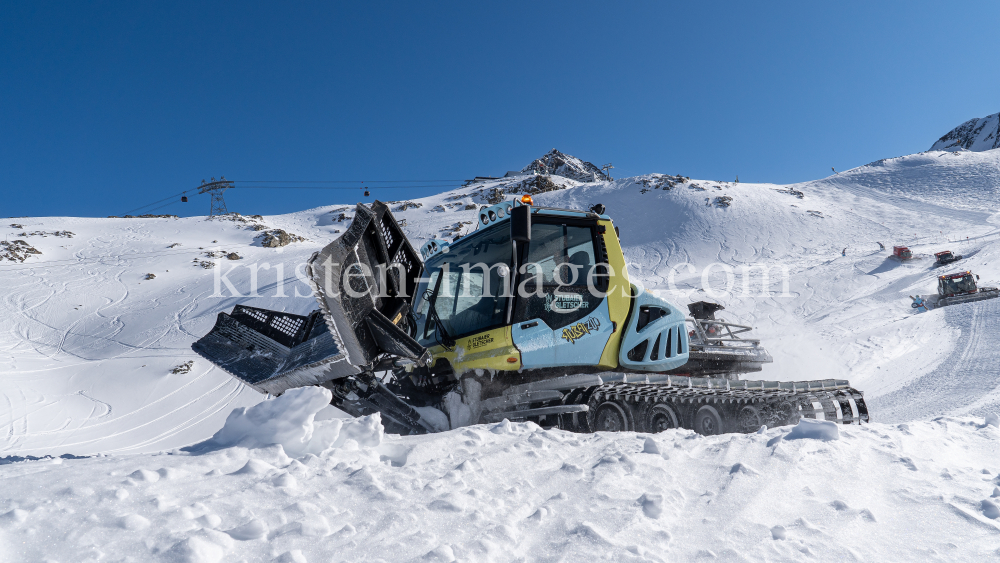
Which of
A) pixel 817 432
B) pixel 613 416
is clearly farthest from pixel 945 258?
pixel 613 416

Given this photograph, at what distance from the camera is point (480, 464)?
2.88 m

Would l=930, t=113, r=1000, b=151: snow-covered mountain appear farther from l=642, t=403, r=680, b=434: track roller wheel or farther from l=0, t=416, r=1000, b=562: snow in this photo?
l=0, t=416, r=1000, b=562: snow

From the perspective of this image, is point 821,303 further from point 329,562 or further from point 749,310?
point 329,562

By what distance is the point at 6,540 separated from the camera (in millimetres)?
1551

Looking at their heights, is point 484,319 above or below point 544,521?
above

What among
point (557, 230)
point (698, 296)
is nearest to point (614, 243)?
point (557, 230)

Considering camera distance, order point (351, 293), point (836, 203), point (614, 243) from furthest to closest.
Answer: point (836, 203) < point (614, 243) < point (351, 293)

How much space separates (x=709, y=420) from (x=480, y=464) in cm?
392

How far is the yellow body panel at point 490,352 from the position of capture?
14.8ft

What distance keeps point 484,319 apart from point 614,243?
167 cm

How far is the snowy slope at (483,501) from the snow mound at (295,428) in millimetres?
10

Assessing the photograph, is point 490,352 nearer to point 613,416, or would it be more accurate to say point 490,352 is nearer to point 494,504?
point 613,416

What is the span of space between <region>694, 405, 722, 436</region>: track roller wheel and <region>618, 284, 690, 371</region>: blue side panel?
0.59 meters

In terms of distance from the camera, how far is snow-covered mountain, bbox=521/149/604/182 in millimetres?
152650
